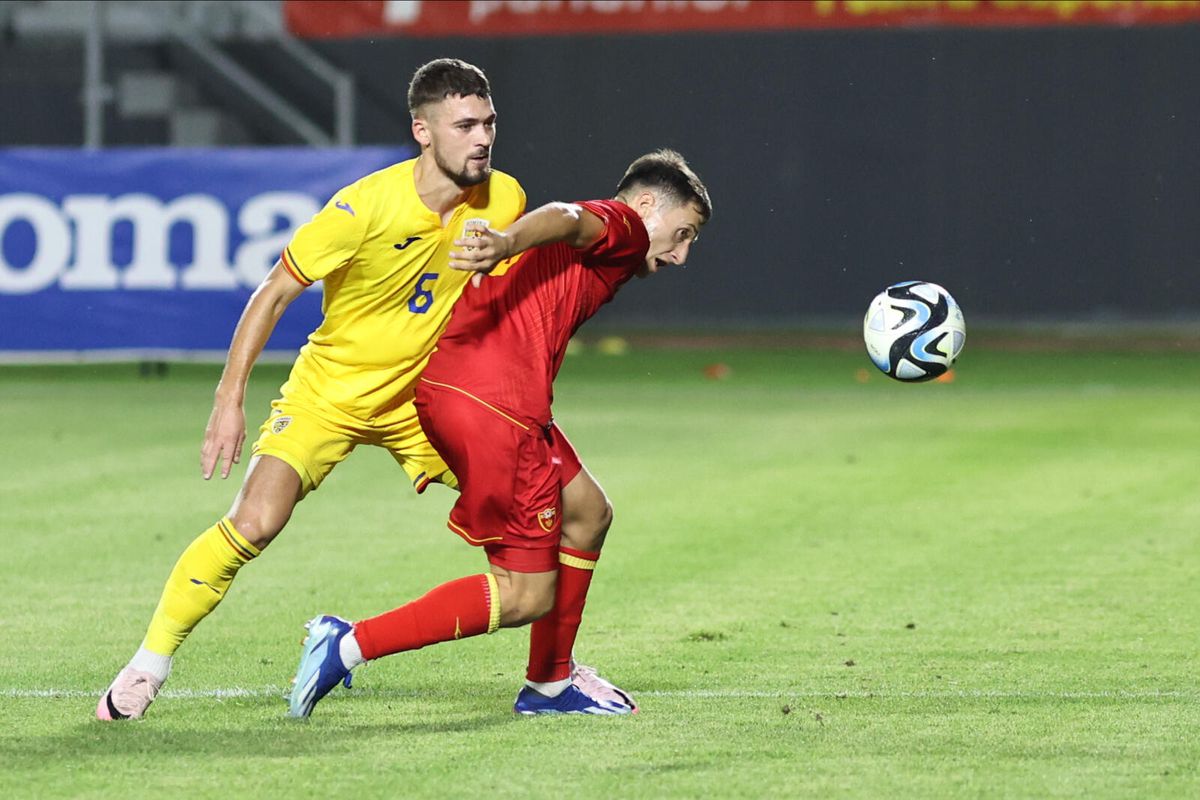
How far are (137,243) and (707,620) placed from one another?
10838 millimetres

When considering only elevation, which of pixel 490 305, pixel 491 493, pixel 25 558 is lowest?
pixel 25 558

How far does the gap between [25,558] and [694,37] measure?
16.8 meters

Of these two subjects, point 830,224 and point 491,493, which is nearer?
point 491,493

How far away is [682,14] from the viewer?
1961 centimetres

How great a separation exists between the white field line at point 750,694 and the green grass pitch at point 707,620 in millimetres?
16

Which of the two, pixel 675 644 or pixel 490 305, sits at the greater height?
pixel 490 305

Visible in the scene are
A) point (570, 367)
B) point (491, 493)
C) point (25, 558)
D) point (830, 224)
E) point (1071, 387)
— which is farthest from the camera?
point (830, 224)

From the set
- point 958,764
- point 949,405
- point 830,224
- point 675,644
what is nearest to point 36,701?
point 675,644

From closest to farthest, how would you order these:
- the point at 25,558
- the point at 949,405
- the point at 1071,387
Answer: the point at 25,558 → the point at 949,405 → the point at 1071,387

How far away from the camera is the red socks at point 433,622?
5258mm

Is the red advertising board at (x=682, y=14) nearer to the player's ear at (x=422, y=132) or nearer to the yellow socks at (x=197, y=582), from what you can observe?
the player's ear at (x=422, y=132)

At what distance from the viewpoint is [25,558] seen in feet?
27.2

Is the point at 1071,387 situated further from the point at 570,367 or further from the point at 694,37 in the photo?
the point at 694,37

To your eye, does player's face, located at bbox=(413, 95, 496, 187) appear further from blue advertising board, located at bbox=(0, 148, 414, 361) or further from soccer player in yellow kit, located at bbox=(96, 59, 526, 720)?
blue advertising board, located at bbox=(0, 148, 414, 361)
